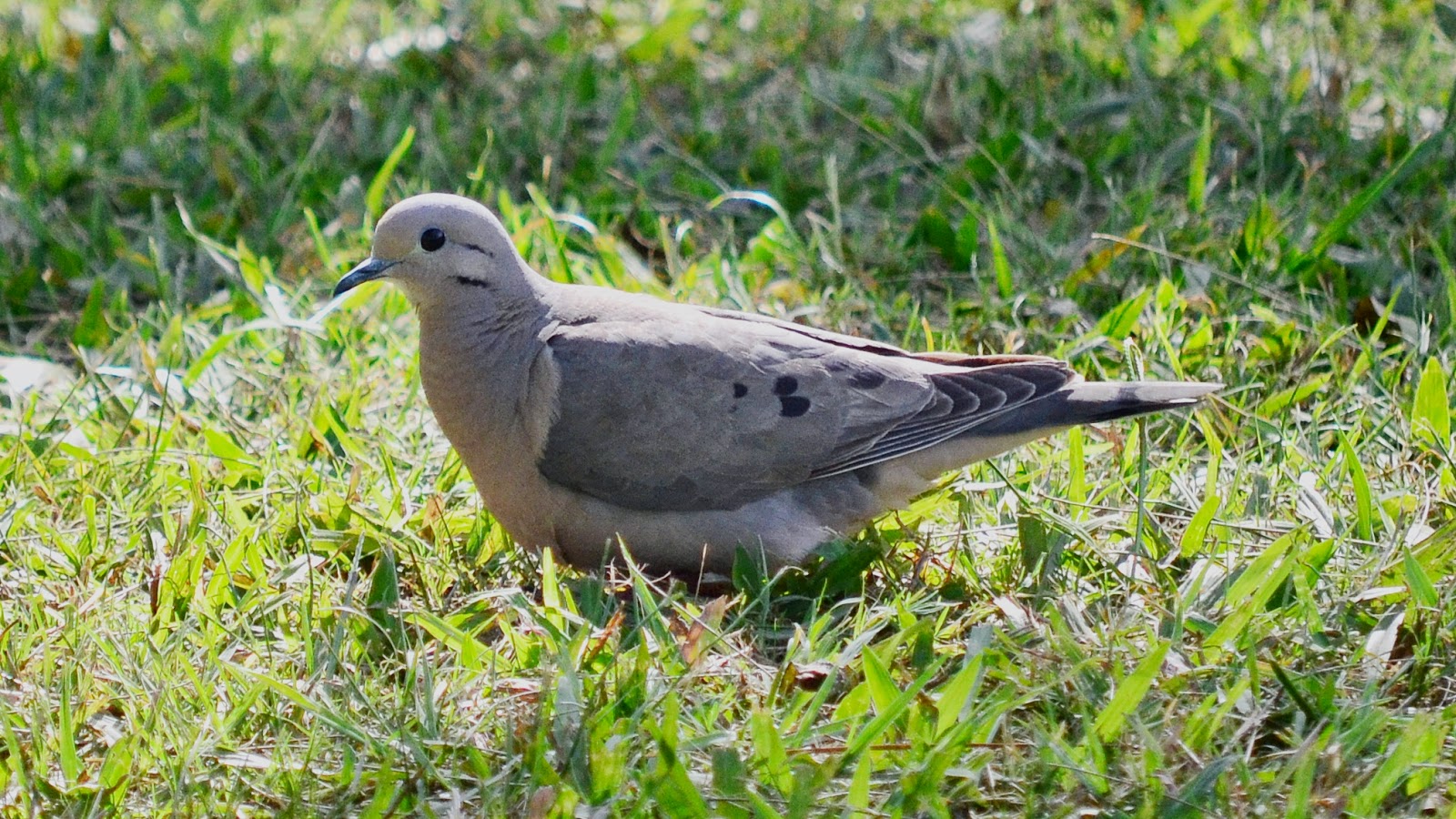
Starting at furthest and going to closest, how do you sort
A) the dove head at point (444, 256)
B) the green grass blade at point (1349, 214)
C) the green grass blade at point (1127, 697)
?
the green grass blade at point (1349, 214) → the dove head at point (444, 256) → the green grass blade at point (1127, 697)

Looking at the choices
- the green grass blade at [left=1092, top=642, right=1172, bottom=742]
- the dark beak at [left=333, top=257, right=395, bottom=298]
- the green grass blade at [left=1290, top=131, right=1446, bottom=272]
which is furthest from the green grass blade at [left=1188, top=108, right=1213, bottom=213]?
the dark beak at [left=333, top=257, right=395, bottom=298]

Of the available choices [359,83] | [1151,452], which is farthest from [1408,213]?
[359,83]

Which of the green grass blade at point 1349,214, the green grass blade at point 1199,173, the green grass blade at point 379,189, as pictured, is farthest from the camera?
→ the green grass blade at point 379,189

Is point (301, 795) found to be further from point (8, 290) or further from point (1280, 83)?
point (1280, 83)

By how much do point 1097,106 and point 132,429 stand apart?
3.27 meters

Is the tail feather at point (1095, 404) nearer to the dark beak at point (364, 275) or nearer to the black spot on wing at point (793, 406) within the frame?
the black spot on wing at point (793, 406)

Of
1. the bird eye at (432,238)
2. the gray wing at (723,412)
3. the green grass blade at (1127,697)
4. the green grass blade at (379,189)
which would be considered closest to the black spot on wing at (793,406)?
the gray wing at (723,412)

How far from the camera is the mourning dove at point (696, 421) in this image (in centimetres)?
343

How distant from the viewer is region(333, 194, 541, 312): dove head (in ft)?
11.8

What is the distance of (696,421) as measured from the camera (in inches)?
136

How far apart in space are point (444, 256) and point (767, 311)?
4.11 feet

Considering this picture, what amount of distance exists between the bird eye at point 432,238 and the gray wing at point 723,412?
357 millimetres

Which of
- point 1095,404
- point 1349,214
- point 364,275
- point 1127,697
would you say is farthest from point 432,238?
point 1349,214

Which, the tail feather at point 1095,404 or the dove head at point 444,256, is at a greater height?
the dove head at point 444,256
